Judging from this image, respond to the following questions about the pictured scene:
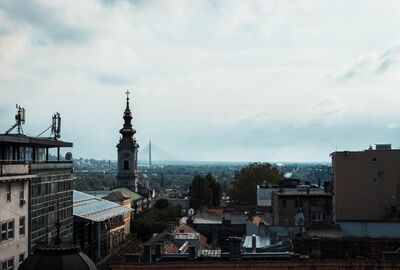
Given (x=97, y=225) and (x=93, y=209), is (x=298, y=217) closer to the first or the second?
(x=97, y=225)

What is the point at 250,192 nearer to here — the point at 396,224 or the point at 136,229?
the point at 136,229

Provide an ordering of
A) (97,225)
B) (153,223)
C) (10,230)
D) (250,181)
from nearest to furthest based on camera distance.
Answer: (10,230) → (97,225) → (153,223) → (250,181)

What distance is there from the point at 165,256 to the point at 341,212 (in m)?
24.8

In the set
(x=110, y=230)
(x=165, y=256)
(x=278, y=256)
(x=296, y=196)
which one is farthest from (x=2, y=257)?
(x=110, y=230)

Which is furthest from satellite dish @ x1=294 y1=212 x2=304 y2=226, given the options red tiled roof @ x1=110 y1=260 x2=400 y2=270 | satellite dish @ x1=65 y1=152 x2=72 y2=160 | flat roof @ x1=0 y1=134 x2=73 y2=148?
red tiled roof @ x1=110 y1=260 x2=400 y2=270

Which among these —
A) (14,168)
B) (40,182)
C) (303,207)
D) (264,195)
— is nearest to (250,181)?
(264,195)

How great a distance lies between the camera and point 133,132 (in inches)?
5787

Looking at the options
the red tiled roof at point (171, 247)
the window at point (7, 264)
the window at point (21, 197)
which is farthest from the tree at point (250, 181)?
the window at point (7, 264)

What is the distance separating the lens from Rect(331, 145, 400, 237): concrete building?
54.0m

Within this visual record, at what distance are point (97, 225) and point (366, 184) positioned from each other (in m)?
33.6

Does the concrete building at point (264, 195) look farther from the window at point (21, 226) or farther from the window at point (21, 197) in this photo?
the window at point (21, 197)

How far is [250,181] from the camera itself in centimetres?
11844

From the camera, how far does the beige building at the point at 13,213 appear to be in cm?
4269

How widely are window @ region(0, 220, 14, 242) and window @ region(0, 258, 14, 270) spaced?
4.40 ft
